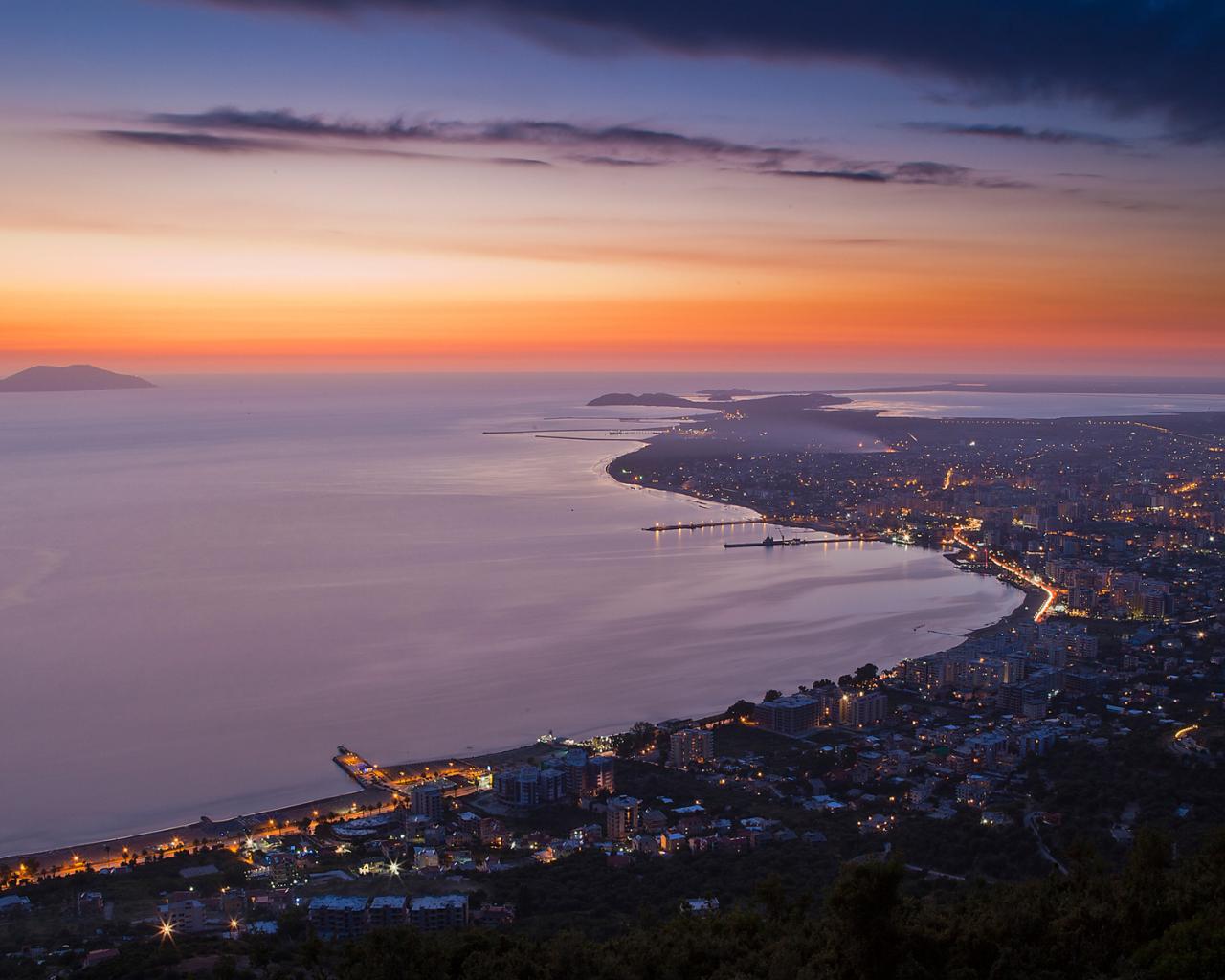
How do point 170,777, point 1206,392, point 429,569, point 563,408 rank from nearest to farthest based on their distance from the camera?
point 170,777 < point 429,569 < point 563,408 < point 1206,392

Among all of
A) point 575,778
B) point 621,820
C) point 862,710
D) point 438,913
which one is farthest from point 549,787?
A: point 862,710

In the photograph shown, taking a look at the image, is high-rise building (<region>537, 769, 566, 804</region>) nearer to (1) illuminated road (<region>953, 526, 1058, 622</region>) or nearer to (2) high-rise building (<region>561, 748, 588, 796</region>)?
(2) high-rise building (<region>561, 748, 588, 796</region>)

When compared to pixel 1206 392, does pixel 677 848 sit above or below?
below

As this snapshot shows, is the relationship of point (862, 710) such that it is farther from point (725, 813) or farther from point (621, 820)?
point (621, 820)

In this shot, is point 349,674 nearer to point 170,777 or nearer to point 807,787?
point 170,777

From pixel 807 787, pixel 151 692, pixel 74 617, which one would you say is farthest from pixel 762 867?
pixel 74 617

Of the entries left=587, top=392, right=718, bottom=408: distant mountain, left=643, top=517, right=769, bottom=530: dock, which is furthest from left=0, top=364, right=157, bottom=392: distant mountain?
left=643, top=517, right=769, bottom=530: dock

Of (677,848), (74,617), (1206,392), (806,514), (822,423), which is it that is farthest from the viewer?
(1206,392)
